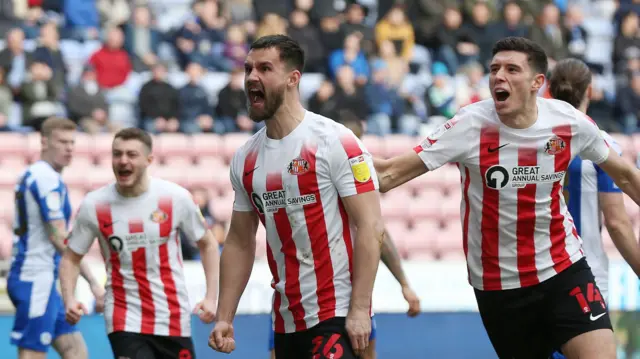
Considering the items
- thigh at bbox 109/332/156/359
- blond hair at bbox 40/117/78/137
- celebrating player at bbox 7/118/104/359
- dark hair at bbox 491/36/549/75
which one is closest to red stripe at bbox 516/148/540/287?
dark hair at bbox 491/36/549/75

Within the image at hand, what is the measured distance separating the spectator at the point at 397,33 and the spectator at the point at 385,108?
985 millimetres

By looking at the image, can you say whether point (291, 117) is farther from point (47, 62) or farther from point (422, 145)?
point (47, 62)

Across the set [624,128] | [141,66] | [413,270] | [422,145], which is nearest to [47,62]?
[141,66]

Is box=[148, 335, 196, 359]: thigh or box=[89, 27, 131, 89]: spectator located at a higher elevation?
box=[89, 27, 131, 89]: spectator

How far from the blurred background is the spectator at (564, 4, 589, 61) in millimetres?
29

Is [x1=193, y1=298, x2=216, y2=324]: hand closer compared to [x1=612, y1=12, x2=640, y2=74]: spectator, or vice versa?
[x1=193, y1=298, x2=216, y2=324]: hand

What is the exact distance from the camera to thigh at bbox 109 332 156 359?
6566 mm

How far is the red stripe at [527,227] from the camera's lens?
5.52 meters

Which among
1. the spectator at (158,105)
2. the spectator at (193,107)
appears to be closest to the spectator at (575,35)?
the spectator at (193,107)

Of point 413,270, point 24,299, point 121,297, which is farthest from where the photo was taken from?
point 413,270

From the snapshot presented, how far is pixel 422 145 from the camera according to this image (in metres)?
5.47

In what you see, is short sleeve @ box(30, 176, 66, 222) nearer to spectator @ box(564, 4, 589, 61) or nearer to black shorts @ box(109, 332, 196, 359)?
black shorts @ box(109, 332, 196, 359)

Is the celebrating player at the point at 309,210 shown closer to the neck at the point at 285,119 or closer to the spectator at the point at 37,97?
the neck at the point at 285,119

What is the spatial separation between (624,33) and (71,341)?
10.6 m
